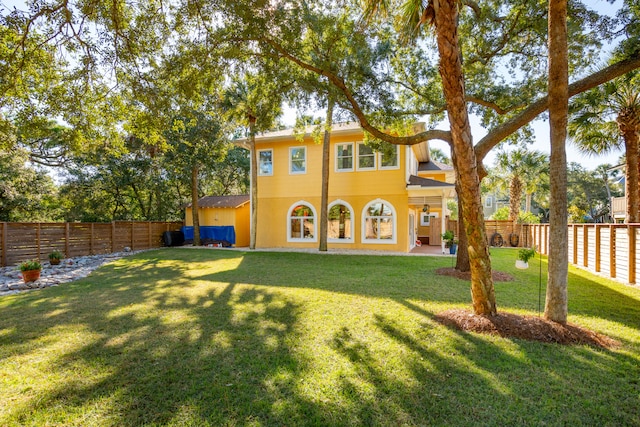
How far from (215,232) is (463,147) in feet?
57.6

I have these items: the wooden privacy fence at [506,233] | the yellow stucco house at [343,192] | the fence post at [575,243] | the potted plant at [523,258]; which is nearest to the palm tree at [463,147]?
the potted plant at [523,258]

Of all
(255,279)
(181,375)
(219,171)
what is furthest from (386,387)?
(219,171)

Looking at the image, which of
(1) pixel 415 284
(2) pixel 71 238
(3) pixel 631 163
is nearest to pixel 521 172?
(3) pixel 631 163

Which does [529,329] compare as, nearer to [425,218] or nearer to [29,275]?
[29,275]

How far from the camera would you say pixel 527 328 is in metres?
4.27

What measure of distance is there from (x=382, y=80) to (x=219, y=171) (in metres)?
21.2

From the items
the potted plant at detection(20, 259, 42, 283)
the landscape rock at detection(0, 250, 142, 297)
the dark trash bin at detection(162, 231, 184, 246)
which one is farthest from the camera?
the dark trash bin at detection(162, 231, 184, 246)

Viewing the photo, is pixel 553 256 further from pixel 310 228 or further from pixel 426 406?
pixel 310 228

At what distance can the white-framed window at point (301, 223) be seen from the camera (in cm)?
1638

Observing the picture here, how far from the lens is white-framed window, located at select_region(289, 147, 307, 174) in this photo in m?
16.4

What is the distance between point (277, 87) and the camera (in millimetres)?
8492

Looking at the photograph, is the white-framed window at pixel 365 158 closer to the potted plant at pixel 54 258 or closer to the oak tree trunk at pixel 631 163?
the oak tree trunk at pixel 631 163

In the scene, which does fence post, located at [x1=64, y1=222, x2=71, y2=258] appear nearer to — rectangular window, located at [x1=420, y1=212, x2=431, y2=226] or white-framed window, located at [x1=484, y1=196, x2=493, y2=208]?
rectangular window, located at [x1=420, y1=212, x2=431, y2=226]

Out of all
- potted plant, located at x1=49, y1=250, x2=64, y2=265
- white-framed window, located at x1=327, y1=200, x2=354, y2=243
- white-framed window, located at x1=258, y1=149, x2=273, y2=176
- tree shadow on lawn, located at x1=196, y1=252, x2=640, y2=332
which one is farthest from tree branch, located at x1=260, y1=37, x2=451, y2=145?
potted plant, located at x1=49, y1=250, x2=64, y2=265
